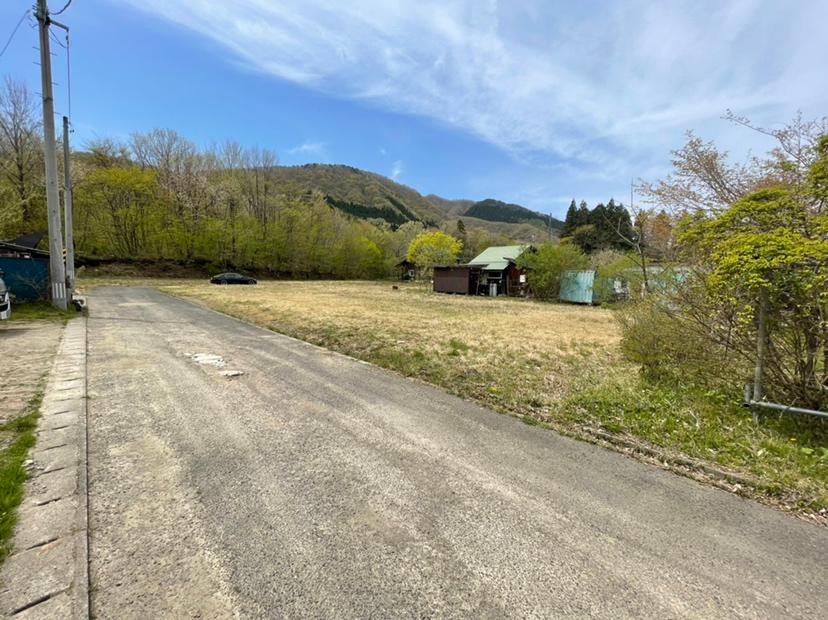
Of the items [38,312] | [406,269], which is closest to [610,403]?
[38,312]

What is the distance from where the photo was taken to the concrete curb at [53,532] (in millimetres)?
1627

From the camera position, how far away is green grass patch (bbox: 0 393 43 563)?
2.08 m

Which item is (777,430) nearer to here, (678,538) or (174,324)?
(678,538)

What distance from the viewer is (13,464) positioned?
2.73 meters

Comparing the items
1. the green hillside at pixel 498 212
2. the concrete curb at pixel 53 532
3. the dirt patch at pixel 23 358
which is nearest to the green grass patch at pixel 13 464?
the concrete curb at pixel 53 532

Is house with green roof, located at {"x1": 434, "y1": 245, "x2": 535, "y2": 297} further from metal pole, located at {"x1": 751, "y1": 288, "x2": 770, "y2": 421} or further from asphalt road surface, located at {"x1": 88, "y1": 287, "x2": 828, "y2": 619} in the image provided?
asphalt road surface, located at {"x1": 88, "y1": 287, "x2": 828, "y2": 619}

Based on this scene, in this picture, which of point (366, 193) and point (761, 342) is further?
point (366, 193)

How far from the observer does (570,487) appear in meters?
2.72

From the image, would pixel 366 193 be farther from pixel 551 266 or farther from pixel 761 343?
pixel 761 343

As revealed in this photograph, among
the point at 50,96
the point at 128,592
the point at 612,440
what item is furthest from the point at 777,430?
the point at 50,96

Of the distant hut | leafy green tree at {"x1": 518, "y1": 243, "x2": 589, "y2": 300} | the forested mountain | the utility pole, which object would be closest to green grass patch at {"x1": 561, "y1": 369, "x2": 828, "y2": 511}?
the utility pole

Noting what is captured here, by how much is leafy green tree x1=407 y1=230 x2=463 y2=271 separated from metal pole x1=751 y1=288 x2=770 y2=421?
1476 inches

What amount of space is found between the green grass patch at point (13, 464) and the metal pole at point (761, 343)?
19.0 ft

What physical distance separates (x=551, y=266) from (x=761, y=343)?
27.5 meters
